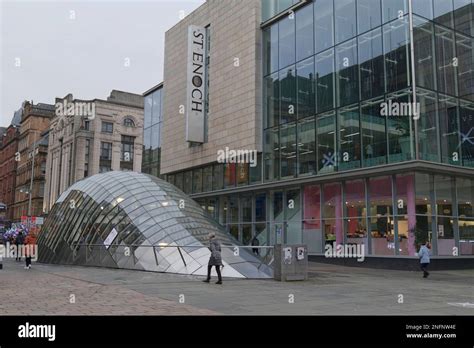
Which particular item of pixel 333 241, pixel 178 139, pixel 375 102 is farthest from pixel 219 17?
pixel 333 241

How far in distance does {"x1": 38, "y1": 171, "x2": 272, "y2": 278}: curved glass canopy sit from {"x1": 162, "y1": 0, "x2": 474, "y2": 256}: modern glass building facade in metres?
7.27

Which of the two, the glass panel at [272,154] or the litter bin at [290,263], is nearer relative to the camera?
the litter bin at [290,263]

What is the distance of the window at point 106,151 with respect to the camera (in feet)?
265

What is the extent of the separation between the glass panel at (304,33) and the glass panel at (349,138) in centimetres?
531

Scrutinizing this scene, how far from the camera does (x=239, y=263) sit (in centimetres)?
1944

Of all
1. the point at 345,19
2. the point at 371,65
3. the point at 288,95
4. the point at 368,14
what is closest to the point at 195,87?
the point at 288,95

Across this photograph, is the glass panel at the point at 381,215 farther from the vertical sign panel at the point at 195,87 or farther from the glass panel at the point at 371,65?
the vertical sign panel at the point at 195,87

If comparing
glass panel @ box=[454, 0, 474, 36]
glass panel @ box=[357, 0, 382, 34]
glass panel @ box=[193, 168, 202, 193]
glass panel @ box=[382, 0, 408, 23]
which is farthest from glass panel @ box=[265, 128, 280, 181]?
glass panel @ box=[454, 0, 474, 36]

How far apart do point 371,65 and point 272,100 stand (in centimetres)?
845

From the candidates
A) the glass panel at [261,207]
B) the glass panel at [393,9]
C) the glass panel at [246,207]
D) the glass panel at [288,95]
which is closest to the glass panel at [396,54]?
the glass panel at [393,9]

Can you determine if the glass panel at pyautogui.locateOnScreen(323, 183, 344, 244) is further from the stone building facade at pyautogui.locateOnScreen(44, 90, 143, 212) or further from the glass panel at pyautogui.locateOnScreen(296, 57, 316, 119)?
the stone building facade at pyautogui.locateOnScreen(44, 90, 143, 212)

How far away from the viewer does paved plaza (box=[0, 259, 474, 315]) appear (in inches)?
399
